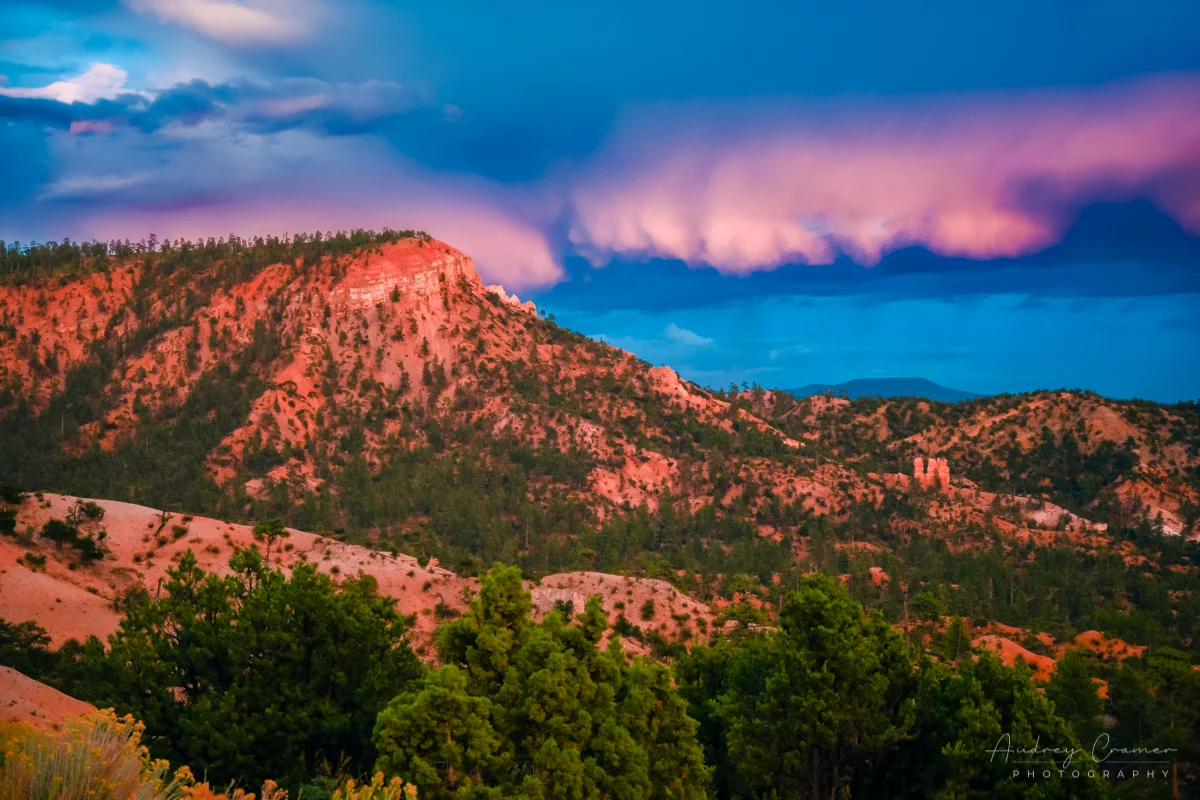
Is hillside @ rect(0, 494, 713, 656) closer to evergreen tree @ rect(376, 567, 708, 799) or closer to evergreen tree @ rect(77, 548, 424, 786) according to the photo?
evergreen tree @ rect(77, 548, 424, 786)

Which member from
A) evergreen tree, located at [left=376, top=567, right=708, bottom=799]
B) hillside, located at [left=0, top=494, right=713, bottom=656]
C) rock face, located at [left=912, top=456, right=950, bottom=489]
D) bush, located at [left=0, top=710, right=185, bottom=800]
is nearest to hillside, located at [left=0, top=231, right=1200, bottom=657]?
rock face, located at [left=912, top=456, right=950, bottom=489]

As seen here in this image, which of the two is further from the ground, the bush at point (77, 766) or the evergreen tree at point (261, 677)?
the bush at point (77, 766)

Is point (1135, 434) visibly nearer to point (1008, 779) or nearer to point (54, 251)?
point (1008, 779)

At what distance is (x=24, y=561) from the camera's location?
5619cm

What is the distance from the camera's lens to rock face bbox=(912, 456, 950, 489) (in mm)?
145000

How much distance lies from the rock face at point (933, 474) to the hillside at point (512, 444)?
1.46ft

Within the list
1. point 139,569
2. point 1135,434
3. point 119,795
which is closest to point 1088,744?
point 119,795

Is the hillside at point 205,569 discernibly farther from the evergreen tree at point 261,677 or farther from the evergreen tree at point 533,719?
the evergreen tree at point 533,719

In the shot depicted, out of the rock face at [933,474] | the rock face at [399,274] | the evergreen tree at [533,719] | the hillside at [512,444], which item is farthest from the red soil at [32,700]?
the rock face at [399,274]

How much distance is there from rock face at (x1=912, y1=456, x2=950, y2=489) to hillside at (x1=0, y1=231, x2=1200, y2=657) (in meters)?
0.44

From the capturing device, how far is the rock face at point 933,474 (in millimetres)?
145000

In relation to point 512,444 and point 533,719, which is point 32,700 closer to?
point 533,719

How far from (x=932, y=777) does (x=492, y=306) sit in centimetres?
14781

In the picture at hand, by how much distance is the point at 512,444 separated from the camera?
143 meters
